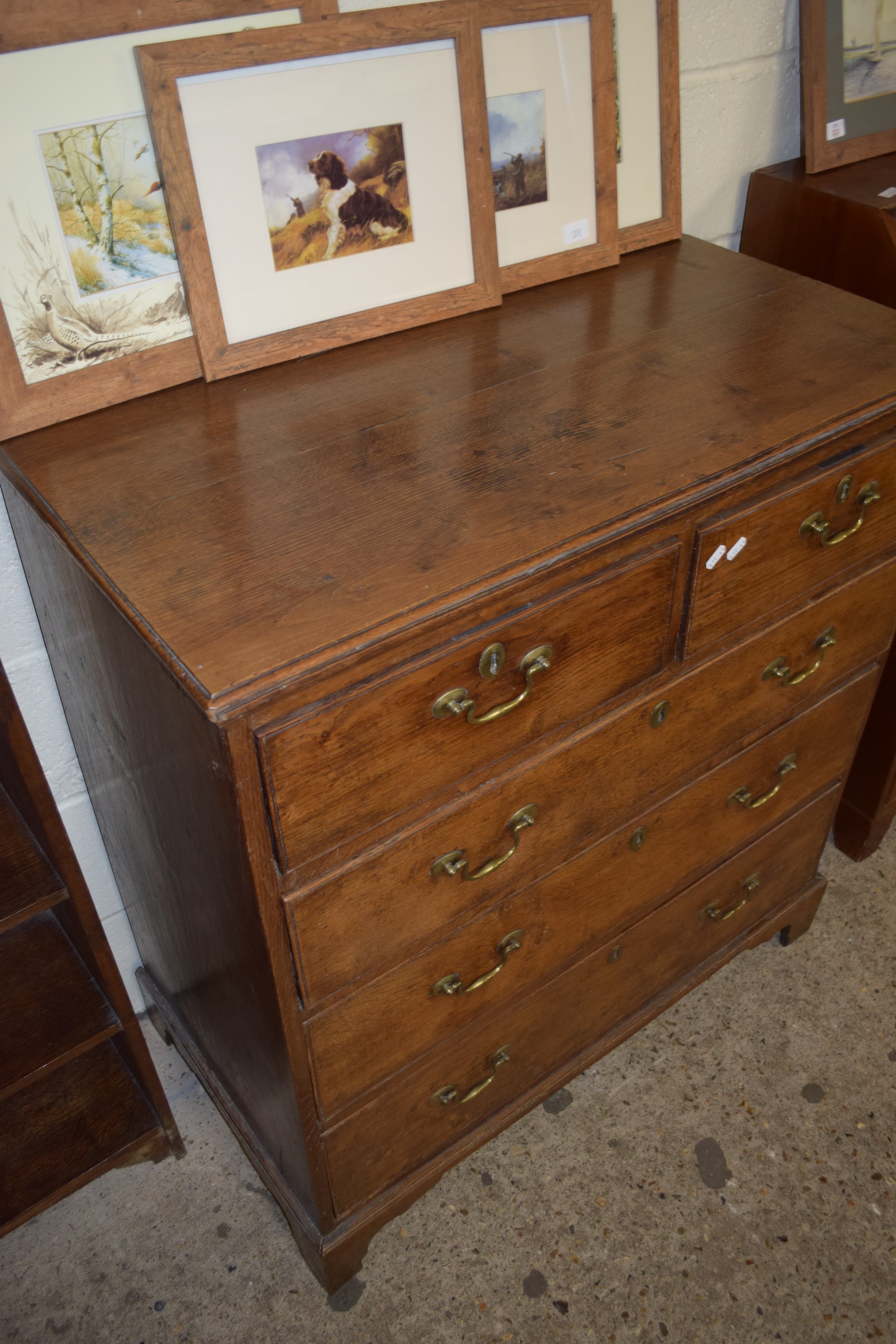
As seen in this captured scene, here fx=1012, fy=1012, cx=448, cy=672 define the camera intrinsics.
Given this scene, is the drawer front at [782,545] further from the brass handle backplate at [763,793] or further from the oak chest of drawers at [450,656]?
the brass handle backplate at [763,793]

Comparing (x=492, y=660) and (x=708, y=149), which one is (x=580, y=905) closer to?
(x=492, y=660)

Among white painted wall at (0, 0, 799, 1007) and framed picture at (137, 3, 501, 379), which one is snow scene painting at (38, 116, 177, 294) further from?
white painted wall at (0, 0, 799, 1007)

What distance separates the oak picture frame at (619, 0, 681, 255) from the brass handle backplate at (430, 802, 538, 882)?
2.78 ft

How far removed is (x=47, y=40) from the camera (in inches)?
39.8

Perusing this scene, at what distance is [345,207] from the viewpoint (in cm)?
120

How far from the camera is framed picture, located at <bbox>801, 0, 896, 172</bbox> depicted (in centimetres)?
160

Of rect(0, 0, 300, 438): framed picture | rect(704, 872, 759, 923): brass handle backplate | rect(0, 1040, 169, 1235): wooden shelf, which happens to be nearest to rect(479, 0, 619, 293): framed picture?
rect(0, 0, 300, 438): framed picture

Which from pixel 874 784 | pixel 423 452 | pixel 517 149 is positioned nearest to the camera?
pixel 423 452

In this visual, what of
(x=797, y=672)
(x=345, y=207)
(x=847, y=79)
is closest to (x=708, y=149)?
(x=847, y=79)

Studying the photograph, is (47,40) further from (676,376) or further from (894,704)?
(894,704)

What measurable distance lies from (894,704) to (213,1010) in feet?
4.22

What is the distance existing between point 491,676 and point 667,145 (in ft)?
3.09

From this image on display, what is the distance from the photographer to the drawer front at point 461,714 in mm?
895

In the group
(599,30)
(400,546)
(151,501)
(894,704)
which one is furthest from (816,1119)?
(599,30)
